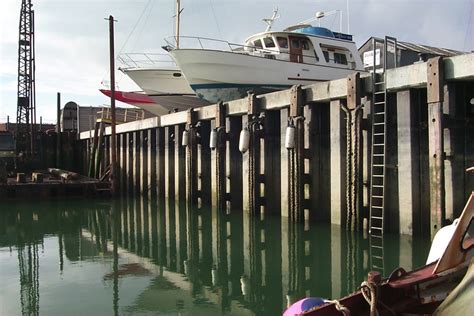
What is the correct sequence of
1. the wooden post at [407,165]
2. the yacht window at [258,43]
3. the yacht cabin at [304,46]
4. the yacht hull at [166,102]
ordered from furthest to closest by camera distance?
the yacht hull at [166,102] → the yacht window at [258,43] → the yacht cabin at [304,46] → the wooden post at [407,165]

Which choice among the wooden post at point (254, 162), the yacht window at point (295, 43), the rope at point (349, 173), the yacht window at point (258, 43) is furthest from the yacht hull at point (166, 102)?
the rope at point (349, 173)

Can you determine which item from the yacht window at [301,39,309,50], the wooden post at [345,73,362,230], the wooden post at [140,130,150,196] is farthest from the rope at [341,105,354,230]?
the wooden post at [140,130,150,196]

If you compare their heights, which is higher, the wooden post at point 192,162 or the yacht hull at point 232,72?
the yacht hull at point 232,72

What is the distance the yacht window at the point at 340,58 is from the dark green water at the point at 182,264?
28.7 ft

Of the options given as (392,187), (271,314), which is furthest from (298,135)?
(271,314)

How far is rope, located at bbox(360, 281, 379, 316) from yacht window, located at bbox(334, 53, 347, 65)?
17.0m

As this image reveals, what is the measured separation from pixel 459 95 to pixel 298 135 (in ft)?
13.2

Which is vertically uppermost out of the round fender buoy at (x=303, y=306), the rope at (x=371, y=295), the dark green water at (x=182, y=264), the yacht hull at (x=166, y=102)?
the yacht hull at (x=166, y=102)

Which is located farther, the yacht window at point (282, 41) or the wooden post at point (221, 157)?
the yacht window at point (282, 41)

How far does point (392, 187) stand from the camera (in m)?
10.5

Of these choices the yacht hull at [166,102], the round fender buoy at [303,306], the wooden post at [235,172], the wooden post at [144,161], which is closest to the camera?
the round fender buoy at [303,306]

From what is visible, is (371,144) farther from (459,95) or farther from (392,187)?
(459,95)

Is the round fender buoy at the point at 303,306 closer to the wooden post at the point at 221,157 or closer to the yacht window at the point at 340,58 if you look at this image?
the wooden post at the point at 221,157

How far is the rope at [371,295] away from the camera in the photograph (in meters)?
3.92
